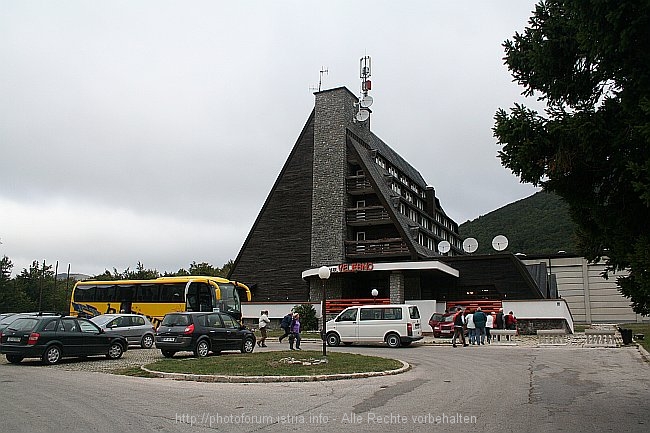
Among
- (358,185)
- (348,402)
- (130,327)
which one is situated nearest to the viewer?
(348,402)

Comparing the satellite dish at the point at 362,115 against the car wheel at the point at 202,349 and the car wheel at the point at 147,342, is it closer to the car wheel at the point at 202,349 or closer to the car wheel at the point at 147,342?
the car wheel at the point at 147,342

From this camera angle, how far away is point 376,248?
45.4 m

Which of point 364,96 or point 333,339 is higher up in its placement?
point 364,96

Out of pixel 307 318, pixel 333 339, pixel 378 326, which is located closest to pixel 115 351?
pixel 333 339

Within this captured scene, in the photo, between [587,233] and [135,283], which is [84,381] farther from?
[135,283]

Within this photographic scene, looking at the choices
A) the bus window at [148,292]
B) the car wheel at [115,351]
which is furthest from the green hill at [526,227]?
the car wheel at [115,351]

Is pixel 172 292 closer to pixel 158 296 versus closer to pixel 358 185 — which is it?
pixel 158 296

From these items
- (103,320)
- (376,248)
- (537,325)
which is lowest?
(103,320)

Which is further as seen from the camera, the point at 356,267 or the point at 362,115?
the point at 362,115

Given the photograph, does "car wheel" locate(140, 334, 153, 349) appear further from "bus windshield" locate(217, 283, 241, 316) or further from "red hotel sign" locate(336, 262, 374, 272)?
"red hotel sign" locate(336, 262, 374, 272)

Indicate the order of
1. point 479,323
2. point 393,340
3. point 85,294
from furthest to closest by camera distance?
point 85,294
point 479,323
point 393,340

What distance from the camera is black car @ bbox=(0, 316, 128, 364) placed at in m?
18.0

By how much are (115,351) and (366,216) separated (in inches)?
1111

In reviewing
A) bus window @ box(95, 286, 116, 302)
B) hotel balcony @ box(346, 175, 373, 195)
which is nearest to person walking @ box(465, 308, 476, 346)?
hotel balcony @ box(346, 175, 373, 195)
